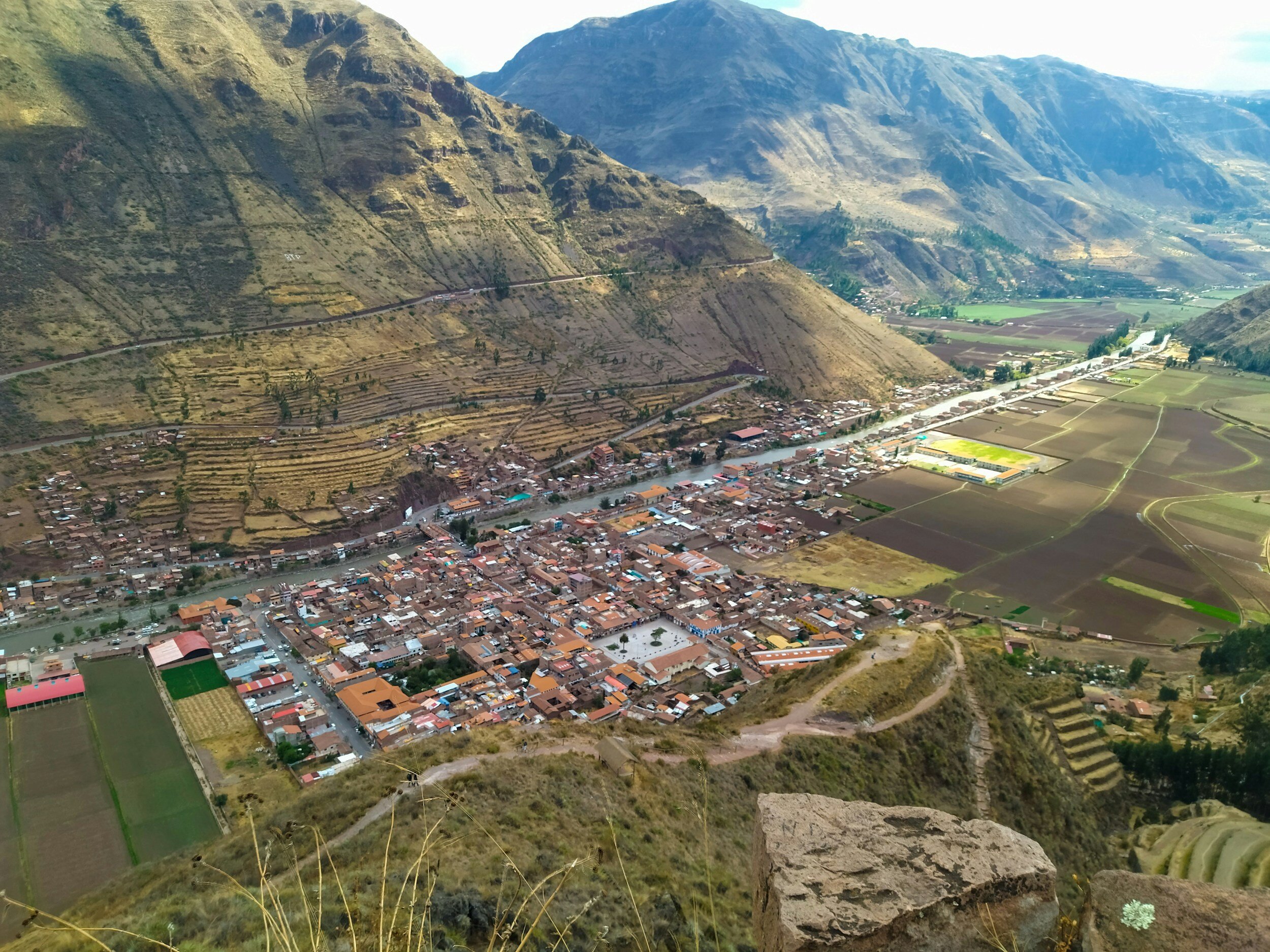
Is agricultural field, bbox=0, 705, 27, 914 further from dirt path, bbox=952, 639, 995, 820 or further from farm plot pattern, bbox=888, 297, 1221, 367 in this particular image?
farm plot pattern, bbox=888, 297, 1221, 367

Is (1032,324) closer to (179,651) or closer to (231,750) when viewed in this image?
(179,651)

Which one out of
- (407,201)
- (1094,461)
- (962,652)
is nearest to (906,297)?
(1094,461)

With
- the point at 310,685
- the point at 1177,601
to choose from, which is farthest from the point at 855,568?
the point at 310,685

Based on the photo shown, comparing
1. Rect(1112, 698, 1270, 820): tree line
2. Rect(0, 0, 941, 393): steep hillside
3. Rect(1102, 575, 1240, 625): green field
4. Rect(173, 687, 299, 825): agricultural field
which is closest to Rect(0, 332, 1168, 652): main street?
Rect(173, 687, 299, 825): agricultural field

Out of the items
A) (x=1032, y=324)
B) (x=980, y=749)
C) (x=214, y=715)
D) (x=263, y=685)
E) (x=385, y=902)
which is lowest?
(x=214, y=715)

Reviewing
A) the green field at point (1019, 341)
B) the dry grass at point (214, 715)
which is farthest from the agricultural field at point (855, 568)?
the green field at point (1019, 341)

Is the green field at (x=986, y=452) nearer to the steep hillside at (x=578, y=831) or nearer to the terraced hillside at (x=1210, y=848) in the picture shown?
the terraced hillside at (x=1210, y=848)
